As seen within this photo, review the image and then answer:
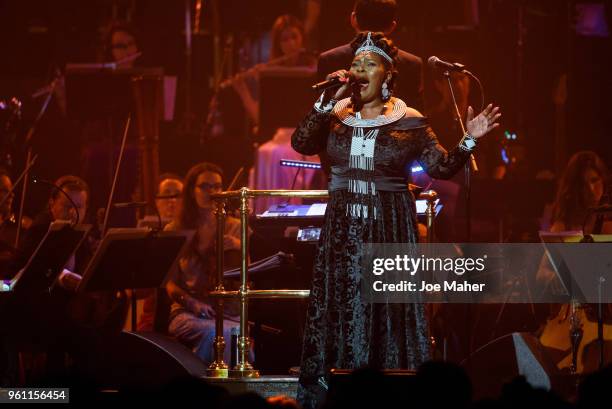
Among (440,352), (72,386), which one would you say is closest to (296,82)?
(440,352)

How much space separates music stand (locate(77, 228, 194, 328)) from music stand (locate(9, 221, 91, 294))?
365mm

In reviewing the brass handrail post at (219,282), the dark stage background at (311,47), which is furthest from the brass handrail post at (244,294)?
the dark stage background at (311,47)

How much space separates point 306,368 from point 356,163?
3.65ft

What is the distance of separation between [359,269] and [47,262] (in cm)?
201

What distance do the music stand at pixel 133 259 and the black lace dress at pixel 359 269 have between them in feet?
5.81

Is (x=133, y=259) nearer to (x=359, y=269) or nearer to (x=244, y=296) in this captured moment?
(x=244, y=296)

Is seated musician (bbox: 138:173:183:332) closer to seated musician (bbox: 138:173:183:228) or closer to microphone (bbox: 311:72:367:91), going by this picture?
seated musician (bbox: 138:173:183:228)

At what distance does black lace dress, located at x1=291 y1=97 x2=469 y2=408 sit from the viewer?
6.00m

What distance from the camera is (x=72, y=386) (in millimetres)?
4441

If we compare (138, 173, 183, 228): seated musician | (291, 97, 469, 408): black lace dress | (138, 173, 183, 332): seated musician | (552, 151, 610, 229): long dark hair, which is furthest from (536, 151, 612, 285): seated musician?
(291, 97, 469, 408): black lace dress

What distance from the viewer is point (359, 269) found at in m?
6.03

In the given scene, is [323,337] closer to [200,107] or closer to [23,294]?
[23,294]

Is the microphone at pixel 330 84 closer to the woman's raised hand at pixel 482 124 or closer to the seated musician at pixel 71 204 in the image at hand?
the woman's raised hand at pixel 482 124

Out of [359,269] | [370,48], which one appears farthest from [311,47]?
[359,269]
